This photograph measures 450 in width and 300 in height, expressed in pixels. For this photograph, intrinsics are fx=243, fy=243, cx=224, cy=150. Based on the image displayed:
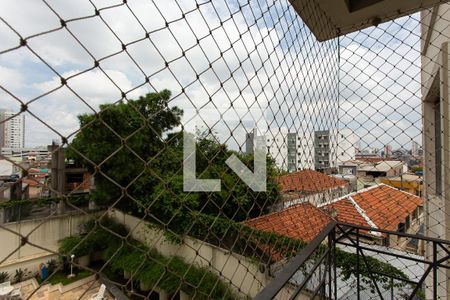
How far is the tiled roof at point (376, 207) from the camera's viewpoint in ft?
13.2

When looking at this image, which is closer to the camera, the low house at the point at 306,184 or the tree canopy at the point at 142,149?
the tree canopy at the point at 142,149

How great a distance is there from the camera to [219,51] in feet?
2.05

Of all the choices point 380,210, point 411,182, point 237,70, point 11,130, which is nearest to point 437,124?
point 237,70

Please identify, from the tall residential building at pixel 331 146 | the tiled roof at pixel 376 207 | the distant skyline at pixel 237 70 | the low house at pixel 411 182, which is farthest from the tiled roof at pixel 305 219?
the tiled roof at pixel 376 207

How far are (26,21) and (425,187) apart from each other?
92.0 inches

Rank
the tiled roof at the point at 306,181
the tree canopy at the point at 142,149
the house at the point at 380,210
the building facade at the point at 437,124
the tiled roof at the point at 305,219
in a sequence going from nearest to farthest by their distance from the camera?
the tree canopy at the point at 142,149 < the building facade at the point at 437,124 < the tiled roof at the point at 306,181 < the tiled roof at the point at 305,219 < the house at the point at 380,210

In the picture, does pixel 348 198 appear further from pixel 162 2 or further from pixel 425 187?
pixel 162 2

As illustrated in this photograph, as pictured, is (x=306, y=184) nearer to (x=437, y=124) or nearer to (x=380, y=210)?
(x=437, y=124)

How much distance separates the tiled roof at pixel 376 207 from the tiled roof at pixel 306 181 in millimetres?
2055

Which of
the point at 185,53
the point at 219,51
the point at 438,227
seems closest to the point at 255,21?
the point at 219,51

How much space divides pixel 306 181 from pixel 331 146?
0.27 m

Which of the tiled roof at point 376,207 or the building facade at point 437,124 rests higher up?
the building facade at point 437,124

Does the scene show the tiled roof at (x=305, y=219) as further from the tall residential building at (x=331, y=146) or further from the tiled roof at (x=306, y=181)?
the tall residential building at (x=331, y=146)

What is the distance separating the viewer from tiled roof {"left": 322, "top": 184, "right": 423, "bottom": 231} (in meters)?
4.03
